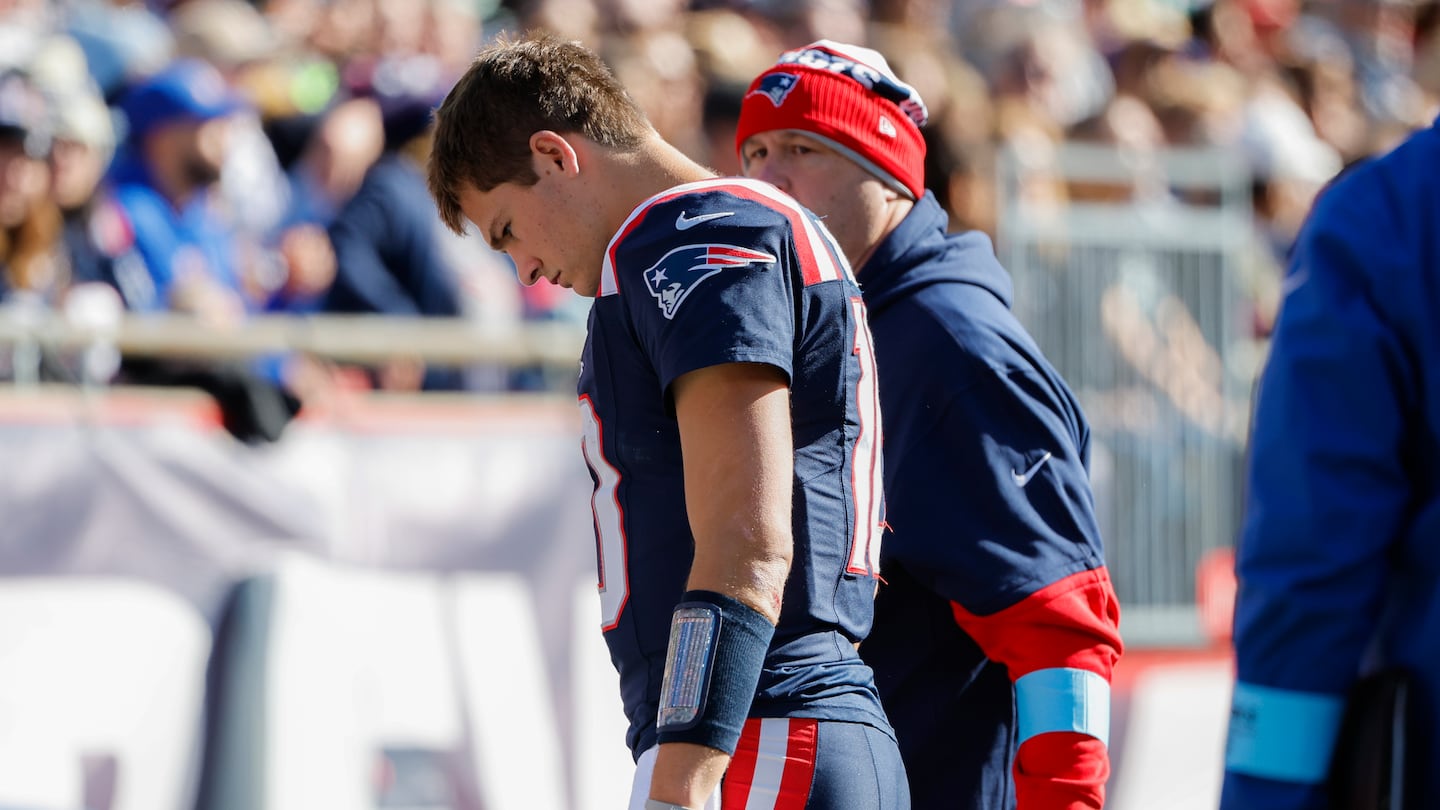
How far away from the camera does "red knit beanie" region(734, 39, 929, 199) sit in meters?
3.34

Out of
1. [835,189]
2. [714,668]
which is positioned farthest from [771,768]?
[835,189]

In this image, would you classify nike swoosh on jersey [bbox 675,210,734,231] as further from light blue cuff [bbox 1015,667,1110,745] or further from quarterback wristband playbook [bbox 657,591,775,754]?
light blue cuff [bbox 1015,667,1110,745]

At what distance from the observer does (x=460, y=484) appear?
581 centimetres

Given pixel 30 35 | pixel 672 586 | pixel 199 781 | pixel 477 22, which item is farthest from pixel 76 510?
pixel 477 22

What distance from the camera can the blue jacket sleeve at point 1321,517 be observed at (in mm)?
1984

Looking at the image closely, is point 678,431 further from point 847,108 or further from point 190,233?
point 190,233

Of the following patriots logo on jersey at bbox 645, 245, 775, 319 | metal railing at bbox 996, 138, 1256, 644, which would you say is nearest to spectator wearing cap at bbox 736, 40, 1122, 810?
patriots logo on jersey at bbox 645, 245, 775, 319

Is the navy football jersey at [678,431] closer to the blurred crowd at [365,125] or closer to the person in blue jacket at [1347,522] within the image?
the person in blue jacket at [1347,522]

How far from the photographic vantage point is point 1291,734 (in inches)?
78.9

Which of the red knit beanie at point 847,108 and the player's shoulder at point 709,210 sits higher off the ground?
the red knit beanie at point 847,108

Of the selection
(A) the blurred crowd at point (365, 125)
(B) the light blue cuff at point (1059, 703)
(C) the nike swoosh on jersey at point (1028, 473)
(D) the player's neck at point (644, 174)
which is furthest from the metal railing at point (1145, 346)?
(D) the player's neck at point (644, 174)

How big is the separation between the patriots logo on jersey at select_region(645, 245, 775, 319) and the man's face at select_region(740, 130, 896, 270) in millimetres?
1003

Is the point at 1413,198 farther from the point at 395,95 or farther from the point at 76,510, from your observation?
the point at 395,95

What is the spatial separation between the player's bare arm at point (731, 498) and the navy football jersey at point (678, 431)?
5 cm
